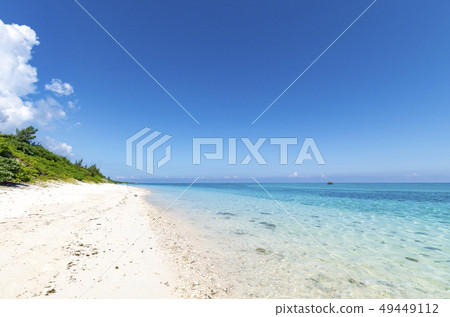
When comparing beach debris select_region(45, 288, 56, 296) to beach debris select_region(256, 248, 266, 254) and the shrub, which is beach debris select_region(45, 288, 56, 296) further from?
the shrub

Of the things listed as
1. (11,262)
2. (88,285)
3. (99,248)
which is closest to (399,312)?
(88,285)

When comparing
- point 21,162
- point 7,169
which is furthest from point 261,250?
point 21,162

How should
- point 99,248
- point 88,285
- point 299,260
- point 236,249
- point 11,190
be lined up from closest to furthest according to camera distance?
point 88,285, point 99,248, point 299,260, point 236,249, point 11,190

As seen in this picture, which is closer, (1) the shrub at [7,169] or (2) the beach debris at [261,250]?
(2) the beach debris at [261,250]

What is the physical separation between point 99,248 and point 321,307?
6.26m

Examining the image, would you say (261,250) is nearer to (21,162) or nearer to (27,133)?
(21,162)

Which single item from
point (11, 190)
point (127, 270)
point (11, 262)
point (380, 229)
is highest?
point (11, 190)

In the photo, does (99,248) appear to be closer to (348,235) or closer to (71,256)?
(71,256)

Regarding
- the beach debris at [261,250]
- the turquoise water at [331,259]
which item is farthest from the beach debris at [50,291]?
the beach debris at [261,250]

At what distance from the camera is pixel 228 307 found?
11.6 feet

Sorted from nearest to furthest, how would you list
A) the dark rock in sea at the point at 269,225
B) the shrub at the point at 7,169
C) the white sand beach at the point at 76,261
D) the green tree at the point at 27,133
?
the white sand beach at the point at 76,261
the dark rock in sea at the point at 269,225
the shrub at the point at 7,169
the green tree at the point at 27,133

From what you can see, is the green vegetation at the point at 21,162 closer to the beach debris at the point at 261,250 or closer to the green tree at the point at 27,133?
the green tree at the point at 27,133

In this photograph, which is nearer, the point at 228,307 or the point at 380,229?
the point at 228,307

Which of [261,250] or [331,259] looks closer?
[331,259]
